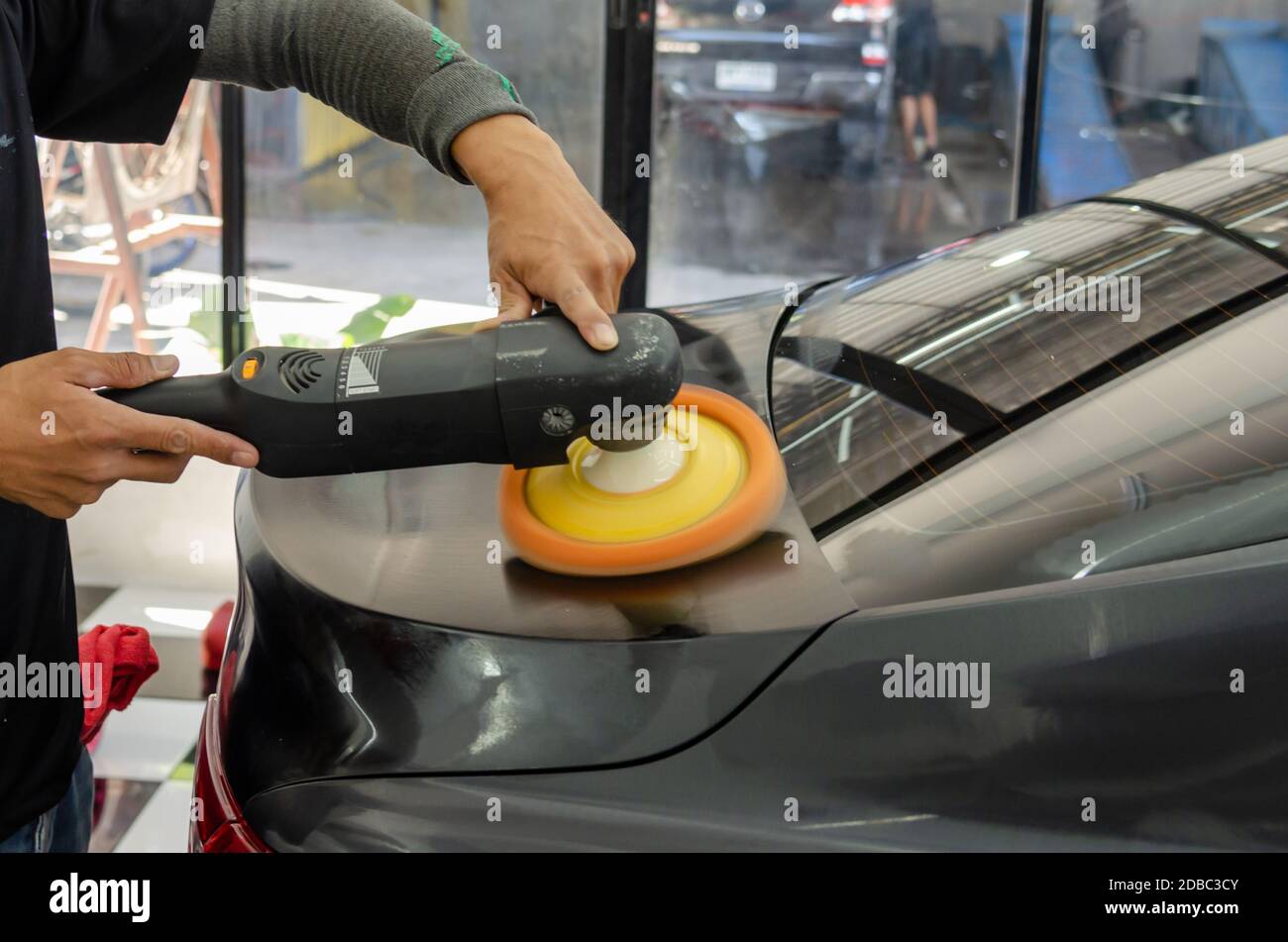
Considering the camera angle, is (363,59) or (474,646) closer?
(474,646)

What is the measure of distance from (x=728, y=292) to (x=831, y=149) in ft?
2.09

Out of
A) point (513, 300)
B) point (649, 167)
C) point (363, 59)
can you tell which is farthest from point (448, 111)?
point (649, 167)

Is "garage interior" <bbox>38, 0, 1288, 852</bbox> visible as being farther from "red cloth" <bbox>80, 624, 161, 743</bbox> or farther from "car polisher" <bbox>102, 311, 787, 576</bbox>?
"car polisher" <bbox>102, 311, 787, 576</bbox>

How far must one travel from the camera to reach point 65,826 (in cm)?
131

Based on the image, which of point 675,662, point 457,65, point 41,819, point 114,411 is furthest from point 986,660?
point 41,819

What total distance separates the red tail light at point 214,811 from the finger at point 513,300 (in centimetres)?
45

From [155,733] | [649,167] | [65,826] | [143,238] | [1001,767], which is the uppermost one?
[649,167]

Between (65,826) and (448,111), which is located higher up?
(448,111)

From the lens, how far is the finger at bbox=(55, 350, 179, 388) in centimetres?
99

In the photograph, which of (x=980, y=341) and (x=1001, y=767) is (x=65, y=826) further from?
(x=980, y=341)

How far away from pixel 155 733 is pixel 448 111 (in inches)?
88.9
